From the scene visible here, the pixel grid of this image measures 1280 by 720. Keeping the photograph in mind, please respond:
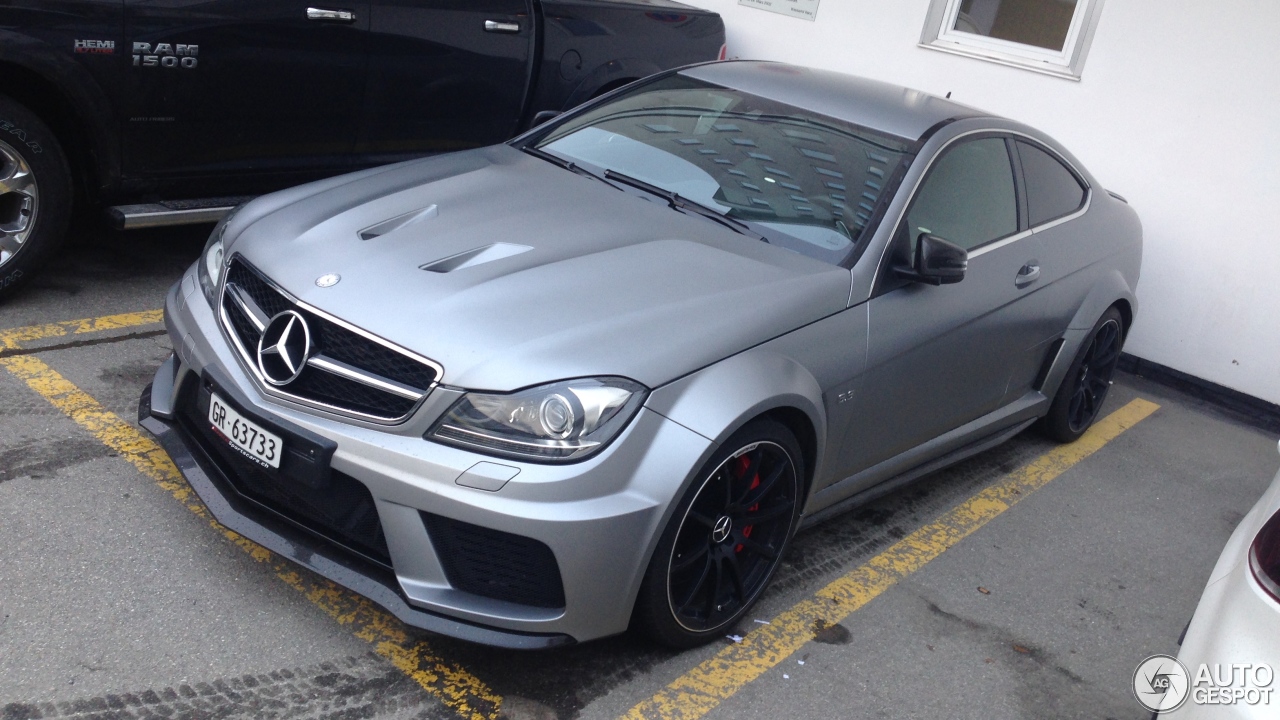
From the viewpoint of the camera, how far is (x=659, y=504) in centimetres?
272

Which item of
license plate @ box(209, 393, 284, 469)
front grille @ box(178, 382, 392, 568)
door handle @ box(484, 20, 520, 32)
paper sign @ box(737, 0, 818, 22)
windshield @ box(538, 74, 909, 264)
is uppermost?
paper sign @ box(737, 0, 818, 22)

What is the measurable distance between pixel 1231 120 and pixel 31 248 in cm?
595

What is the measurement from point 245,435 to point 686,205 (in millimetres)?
1602

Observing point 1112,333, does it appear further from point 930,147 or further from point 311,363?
point 311,363

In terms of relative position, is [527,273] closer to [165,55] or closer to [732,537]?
[732,537]

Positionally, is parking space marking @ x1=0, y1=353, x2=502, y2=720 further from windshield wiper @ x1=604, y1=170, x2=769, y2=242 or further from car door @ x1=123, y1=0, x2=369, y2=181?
windshield wiper @ x1=604, y1=170, x2=769, y2=242

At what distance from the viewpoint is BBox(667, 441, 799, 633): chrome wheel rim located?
9.78ft

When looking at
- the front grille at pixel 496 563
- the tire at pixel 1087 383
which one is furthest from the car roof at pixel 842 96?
the front grille at pixel 496 563

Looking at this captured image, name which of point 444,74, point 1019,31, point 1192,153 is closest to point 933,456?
point 444,74

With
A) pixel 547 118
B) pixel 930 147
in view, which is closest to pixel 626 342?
pixel 930 147

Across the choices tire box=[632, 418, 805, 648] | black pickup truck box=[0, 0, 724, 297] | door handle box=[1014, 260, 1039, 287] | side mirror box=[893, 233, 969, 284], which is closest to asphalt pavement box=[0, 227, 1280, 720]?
tire box=[632, 418, 805, 648]

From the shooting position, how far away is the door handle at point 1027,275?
418 centimetres

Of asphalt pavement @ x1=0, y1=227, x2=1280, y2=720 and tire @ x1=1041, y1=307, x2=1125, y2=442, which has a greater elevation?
tire @ x1=1041, y1=307, x2=1125, y2=442

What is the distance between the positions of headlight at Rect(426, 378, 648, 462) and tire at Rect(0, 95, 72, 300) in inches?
103
